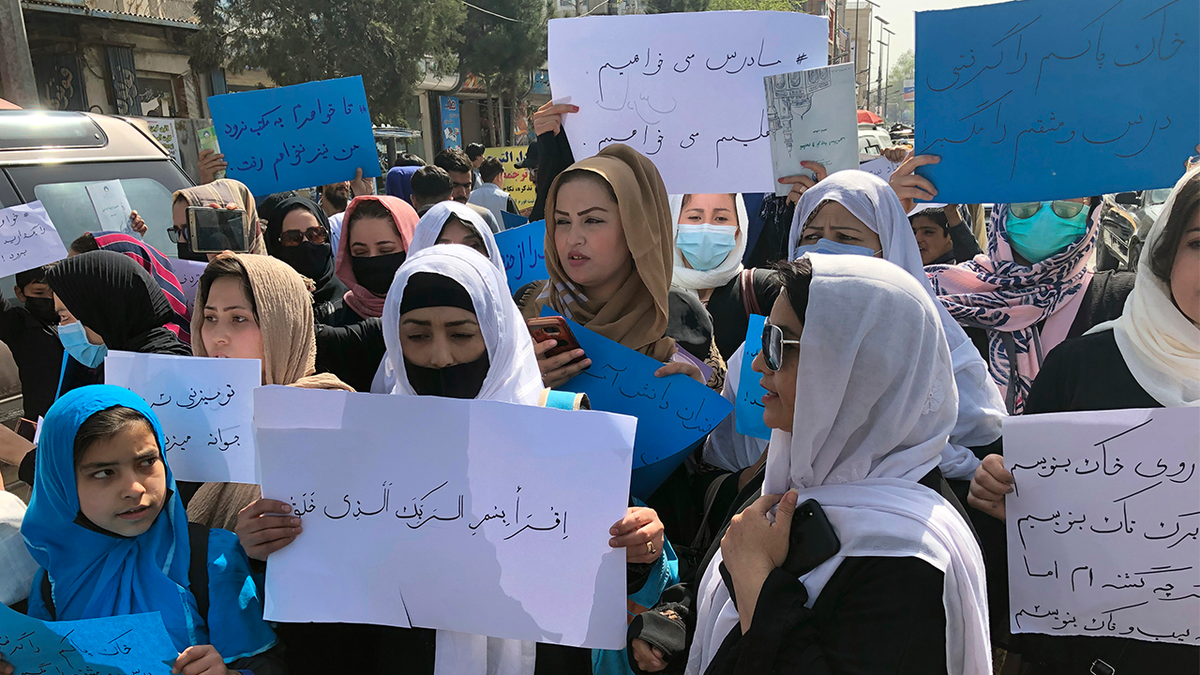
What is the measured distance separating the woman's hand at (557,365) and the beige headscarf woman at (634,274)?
0.72 feet

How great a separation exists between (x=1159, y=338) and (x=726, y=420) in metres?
1.07

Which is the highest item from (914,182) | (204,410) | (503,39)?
(503,39)

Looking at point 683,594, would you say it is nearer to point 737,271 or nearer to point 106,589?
point 106,589

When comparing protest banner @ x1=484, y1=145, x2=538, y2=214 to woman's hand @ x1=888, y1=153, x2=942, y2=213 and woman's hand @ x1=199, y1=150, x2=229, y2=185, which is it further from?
woman's hand @ x1=888, y1=153, x2=942, y2=213

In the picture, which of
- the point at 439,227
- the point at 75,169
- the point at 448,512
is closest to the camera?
the point at 448,512

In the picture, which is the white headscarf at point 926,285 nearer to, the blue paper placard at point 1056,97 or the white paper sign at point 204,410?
the blue paper placard at point 1056,97

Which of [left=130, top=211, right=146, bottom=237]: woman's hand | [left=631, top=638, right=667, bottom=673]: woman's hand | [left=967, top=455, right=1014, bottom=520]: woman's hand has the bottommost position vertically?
[left=631, top=638, right=667, bottom=673]: woman's hand

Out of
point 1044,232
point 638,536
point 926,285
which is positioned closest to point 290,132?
point 926,285

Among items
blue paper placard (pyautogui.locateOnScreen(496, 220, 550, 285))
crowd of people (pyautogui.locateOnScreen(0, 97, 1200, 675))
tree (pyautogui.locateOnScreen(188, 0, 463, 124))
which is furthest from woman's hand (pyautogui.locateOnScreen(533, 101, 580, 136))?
tree (pyautogui.locateOnScreen(188, 0, 463, 124))

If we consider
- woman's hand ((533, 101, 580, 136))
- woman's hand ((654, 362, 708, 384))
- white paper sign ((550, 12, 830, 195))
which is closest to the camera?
woman's hand ((654, 362, 708, 384))

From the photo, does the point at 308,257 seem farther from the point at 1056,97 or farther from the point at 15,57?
the point at 15,57

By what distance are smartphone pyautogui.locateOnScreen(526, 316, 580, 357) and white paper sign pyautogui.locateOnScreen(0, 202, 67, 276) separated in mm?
2707

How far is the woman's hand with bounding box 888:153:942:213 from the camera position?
242cm

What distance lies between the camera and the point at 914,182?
244cm
